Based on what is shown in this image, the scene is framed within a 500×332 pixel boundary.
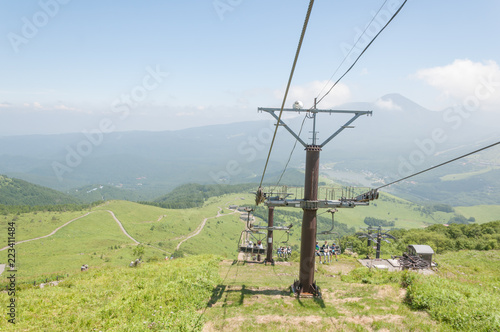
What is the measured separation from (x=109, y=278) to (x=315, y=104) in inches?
889

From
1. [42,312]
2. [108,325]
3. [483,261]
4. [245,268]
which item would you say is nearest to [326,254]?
[245,268]

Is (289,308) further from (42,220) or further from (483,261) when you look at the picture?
(42,220)

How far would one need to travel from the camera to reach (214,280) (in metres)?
20.8

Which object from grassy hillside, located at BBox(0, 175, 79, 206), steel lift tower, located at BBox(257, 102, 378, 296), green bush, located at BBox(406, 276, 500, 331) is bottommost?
grassy hillside, located at BBox(0, 175, 79, 206)

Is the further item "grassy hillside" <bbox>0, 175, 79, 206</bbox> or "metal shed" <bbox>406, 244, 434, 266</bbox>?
"grassy hillside" <bbox>0, 175, 79, 206</bbox>

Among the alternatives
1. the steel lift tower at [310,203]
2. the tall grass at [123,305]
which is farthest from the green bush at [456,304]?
the tall grass at [123,305]

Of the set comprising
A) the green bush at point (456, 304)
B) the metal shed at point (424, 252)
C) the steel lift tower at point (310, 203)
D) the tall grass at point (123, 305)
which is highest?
the steel lift tower at point (310, 203)

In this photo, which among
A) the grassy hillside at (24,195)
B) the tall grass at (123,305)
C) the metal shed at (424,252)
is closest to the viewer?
the tall grass at (123,305)

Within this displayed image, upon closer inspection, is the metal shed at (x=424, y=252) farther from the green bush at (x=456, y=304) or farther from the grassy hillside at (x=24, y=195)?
the grassy hillside at (x=24, y=195)

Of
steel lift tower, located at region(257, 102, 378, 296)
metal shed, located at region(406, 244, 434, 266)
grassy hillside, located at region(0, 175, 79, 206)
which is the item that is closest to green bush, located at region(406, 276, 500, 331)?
steel lift tower, located at region(257, 102, 378, 296)

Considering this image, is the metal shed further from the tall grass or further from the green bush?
the tall grass

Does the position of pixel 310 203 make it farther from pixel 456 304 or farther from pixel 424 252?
pixel 424 252

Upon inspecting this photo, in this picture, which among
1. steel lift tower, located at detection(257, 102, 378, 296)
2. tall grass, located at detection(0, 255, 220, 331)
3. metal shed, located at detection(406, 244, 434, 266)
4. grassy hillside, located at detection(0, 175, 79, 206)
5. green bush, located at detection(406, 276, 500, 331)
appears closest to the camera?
green bush, located at detection(406, 276, 500, 331)

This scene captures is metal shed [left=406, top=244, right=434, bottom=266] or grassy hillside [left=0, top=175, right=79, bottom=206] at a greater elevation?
metal shed [left=406, top=244, right=434, bottom=266]
